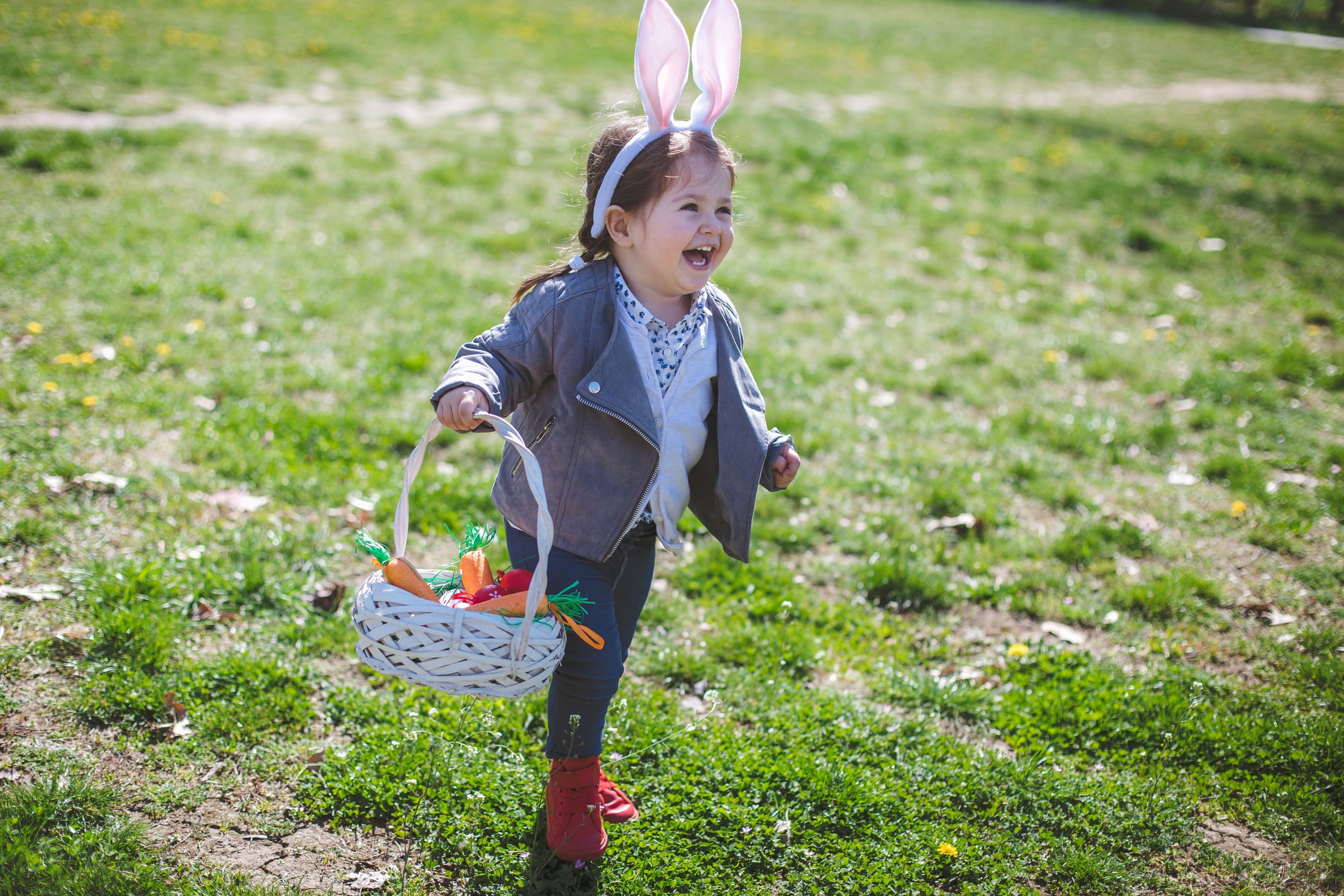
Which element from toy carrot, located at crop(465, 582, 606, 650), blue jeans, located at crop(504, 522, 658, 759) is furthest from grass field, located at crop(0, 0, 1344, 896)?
toy carrot, located at crop(465, 582, 606, 650)

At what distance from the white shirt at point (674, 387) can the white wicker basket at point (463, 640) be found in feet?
1.48

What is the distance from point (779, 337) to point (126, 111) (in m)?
5.56

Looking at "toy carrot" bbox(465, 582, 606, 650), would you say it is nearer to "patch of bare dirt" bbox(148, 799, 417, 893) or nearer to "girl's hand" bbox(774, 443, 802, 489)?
"girl's hand" bbox(774, 443, 802, 489)

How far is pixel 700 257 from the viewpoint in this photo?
7.58 ft

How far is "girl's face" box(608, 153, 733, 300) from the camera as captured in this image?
7.36ft

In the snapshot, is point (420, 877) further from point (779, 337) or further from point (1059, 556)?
point (779, 337)

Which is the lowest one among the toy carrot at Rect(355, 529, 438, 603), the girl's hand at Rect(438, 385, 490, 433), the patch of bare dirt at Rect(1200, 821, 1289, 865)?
the patch of bare dirt at Rect(1200, 821, 1289, 865)

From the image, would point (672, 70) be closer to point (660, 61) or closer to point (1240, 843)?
point (660, 61)

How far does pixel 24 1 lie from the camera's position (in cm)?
999

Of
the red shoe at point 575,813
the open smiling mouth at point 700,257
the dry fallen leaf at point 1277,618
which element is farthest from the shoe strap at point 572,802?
the dry fallen leaf at point 1277,618

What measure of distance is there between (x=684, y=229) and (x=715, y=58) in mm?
458

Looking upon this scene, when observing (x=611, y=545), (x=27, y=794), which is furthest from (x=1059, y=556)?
(x=27, y=794)

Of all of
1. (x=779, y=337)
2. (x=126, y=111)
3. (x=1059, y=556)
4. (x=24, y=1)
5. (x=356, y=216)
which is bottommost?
(x=1059, y=556)

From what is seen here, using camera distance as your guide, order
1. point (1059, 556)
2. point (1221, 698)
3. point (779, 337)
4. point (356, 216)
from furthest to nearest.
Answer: point (356, 216) < point (779, 337) < point (1059, 556) < point (1221, 698)
